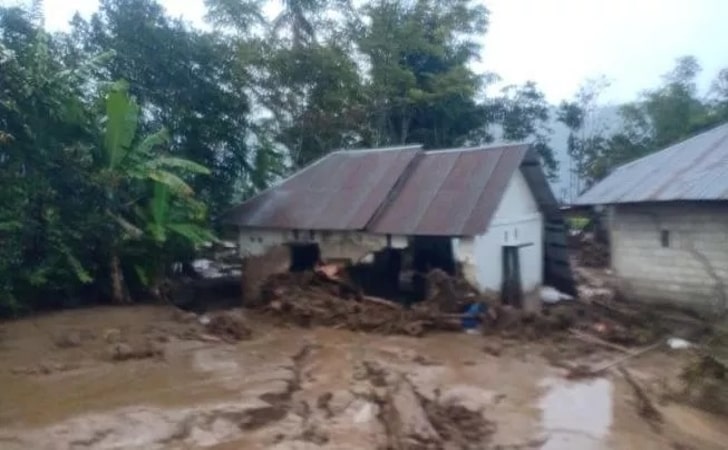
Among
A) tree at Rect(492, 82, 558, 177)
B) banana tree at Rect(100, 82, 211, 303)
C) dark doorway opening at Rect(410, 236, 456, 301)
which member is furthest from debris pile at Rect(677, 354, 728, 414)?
tree at Rect(492, 82, 558, 177)

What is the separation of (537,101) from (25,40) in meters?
19.7

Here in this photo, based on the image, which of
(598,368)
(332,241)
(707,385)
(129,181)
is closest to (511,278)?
(332,241)

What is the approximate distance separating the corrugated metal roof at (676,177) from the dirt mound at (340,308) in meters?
4.35

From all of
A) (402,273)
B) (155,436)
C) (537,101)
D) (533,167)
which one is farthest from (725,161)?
(537,101)

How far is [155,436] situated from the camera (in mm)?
7051

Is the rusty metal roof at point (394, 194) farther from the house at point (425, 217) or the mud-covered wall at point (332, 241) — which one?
the mud-covered wall at point (332, 241)

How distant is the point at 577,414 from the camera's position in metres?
8.30

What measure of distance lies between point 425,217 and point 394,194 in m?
1.51

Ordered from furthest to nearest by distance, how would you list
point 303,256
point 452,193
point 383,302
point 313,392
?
point 303,256 < point 452,193 < point 383,302 < point 313,392

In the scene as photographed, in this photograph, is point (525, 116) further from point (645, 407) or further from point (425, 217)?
point (645, 407)

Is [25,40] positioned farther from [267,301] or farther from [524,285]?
[524,285]

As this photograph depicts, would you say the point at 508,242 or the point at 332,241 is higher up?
the point at 332,241

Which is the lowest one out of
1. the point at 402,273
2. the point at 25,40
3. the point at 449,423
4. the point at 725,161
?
the point at 449,423

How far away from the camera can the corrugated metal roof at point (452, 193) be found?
13.7 meters
